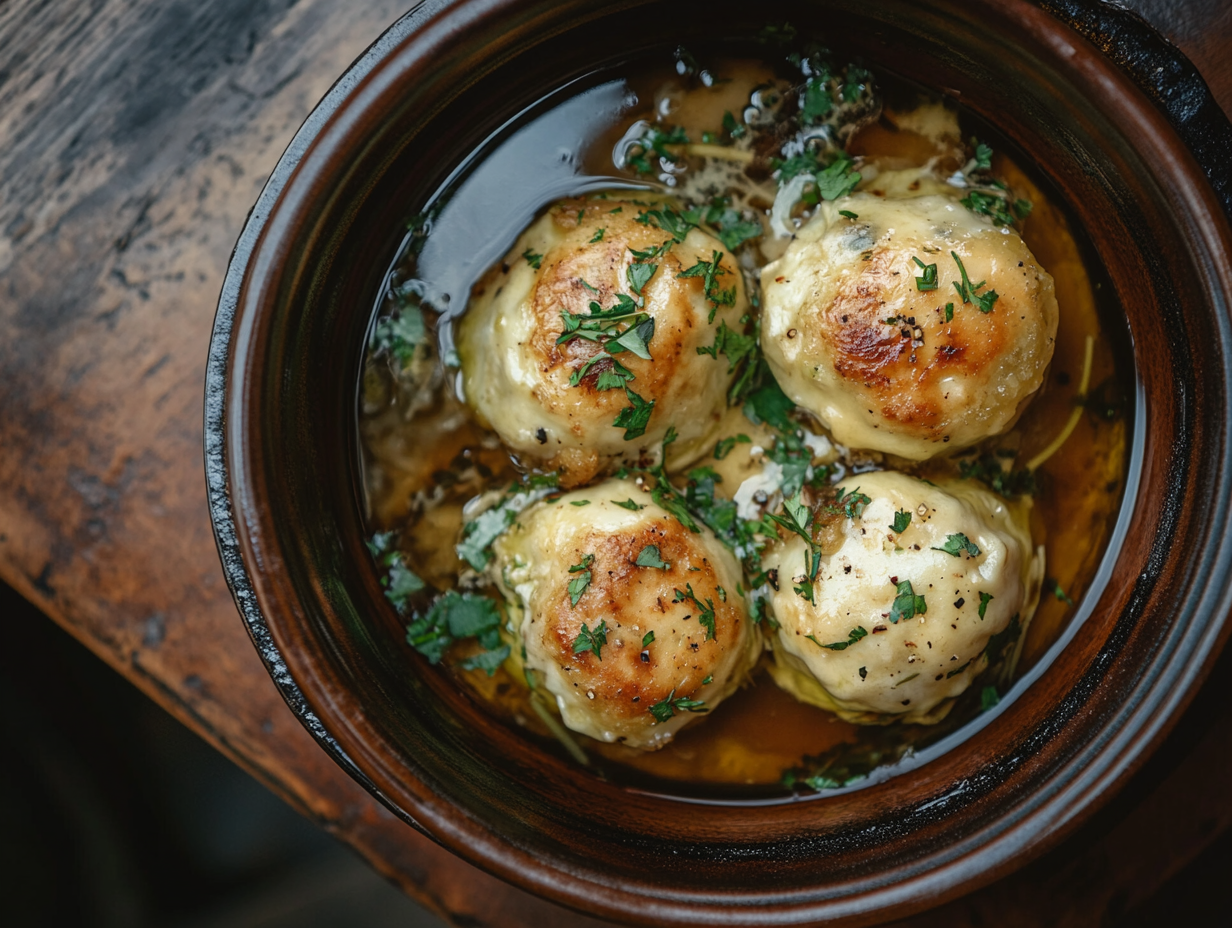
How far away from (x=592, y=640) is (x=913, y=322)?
0.71m

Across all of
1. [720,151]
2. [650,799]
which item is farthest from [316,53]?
[650,799]

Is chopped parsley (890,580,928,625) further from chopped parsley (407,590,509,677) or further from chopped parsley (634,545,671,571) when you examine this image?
chopped parsley (407,590,509,677)

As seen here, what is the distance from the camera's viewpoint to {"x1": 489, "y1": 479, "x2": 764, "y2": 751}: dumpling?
4.99 feet

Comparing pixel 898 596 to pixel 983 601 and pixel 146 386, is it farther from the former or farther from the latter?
pixel 146 386

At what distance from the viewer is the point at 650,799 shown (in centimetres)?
171

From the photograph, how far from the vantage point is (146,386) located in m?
1.75

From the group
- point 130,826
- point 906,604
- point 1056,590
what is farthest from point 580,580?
point 130,826

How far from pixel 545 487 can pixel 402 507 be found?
0.86ft

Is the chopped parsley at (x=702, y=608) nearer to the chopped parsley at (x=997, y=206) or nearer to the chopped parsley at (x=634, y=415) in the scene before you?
the chopped parsley at (x=634, y=415)

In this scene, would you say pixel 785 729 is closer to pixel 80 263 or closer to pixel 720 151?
pixel 720 151

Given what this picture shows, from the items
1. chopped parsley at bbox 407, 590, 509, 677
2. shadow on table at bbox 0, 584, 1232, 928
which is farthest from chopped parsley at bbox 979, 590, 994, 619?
shadow on table at bbox 0, 584, 1232, 928

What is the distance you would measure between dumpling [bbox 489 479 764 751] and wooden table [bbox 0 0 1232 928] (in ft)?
1.61

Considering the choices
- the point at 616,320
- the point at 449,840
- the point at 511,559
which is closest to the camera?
the point at 449,840

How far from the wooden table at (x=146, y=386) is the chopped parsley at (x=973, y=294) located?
39.4 inches
